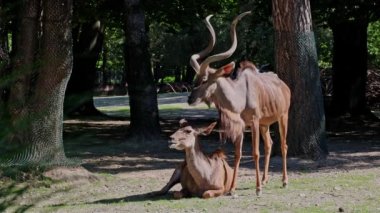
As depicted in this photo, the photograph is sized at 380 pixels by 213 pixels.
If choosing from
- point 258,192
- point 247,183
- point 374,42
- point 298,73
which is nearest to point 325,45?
point 374,42

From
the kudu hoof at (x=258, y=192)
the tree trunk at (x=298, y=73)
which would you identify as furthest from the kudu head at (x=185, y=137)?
the tree trunk at (x=298, y=73)

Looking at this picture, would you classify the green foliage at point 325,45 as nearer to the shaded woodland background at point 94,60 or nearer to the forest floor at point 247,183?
the shaded woodland background at point 94,60

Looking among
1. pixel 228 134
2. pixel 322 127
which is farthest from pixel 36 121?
pixel 322 127

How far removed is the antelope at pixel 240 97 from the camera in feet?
29.5

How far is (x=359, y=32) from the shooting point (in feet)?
79.5

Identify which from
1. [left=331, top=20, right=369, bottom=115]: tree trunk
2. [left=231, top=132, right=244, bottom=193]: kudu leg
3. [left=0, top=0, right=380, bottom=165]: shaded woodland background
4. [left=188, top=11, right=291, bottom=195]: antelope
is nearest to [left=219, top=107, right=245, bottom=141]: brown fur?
[left=188, top=11, right=291, bottom=195]: antelope

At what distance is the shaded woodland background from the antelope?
1494 millimetres

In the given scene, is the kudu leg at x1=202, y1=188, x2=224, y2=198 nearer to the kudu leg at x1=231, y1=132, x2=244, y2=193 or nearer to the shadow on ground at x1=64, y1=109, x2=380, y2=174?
the kudu leg at x1=231, y1=132, x2=244, y2=193

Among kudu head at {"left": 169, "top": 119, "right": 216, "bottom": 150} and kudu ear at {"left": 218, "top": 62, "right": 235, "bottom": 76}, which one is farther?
kudu ear at {"left": 218, "top": 62, "right": 235, "bottom": 76}

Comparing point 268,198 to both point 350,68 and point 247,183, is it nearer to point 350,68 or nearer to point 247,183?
point 247,183

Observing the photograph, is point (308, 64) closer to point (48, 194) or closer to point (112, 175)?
point (112, 175)

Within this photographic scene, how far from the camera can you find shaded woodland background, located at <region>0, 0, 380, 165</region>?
68.6 inches

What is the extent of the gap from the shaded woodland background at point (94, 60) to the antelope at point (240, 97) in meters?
1.49

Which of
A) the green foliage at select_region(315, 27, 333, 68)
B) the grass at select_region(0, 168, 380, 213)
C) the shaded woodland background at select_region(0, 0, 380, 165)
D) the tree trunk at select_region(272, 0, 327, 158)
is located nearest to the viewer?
the shaded woodland background at select_region(0, 0, 380, 165)
